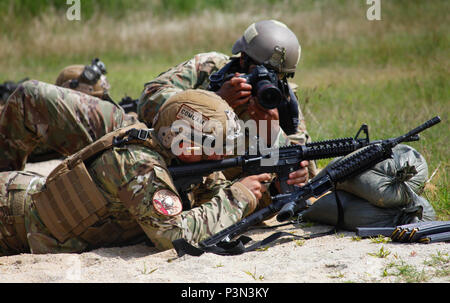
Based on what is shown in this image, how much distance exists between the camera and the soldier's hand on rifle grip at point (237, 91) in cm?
419

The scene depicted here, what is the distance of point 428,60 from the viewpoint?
9562 millimetres

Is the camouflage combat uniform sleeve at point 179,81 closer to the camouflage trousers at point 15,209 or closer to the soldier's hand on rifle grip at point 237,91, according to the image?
the soldier's hand on rifle grip at point 237,91

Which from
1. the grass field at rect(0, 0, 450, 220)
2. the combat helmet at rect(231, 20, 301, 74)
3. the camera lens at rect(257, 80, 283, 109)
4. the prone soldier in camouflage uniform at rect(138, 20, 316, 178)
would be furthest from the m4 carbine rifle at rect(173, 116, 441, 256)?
the grass field at rect(0, 0, 450, 220)

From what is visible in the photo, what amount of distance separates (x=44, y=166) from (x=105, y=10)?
32.1ft

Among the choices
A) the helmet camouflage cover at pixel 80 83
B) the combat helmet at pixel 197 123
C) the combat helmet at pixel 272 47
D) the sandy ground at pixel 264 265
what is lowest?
the sandy ground at pixel 264 265

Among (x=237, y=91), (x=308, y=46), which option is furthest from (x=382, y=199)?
(x=308, y=46)

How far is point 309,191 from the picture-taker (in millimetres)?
3621

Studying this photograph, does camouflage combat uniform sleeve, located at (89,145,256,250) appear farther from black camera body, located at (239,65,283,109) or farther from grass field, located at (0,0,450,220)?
grass field, located at (0,0,450,220)

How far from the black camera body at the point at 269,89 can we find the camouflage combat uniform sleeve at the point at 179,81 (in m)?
0.43

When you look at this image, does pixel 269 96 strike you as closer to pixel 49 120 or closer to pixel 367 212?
pixel 367 212

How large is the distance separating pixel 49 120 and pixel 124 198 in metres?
1.92

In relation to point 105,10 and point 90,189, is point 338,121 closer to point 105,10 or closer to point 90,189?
point 90,189

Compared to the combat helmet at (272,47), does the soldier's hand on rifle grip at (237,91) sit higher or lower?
lower

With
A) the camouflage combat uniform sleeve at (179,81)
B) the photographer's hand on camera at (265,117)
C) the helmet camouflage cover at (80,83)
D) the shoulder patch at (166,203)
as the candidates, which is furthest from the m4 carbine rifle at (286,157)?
the helmet camouflage cover at (80,83)
